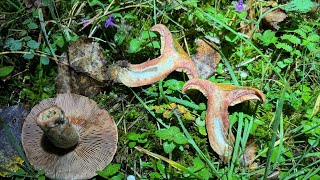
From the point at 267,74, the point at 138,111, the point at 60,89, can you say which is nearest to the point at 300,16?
the point at 267,74

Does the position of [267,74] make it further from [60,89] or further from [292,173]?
[60,89]

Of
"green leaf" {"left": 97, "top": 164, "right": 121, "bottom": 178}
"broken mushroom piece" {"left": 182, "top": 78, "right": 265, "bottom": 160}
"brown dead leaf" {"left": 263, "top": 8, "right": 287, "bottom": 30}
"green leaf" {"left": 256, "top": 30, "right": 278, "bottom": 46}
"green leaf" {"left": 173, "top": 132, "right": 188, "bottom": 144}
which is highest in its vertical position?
"brown dead leaf" {"left": 263, "top": 8, "right": 287, "bottom": 30}

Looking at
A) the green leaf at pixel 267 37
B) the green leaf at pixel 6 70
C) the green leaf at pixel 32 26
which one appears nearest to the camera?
the green leaf at pixel 6 70

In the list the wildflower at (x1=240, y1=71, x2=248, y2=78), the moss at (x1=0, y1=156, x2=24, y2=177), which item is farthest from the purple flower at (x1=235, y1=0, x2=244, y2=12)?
the moss at (x1=0, y1=156, x2=24, y2=177)

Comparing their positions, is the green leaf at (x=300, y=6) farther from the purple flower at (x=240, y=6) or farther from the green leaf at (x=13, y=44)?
the green leaf at (x=13, y=44)

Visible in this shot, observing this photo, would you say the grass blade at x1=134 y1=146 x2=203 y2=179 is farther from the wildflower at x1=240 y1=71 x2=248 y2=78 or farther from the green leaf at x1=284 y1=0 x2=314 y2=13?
the green leaf at x1=284 y1=0 x2=314 y2=13

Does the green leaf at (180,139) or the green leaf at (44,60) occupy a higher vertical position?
the green leaf at (44,60)

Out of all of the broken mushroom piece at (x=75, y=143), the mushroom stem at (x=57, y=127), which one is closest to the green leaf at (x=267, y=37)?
the broken mushroom piece at (x=75, y=143)
